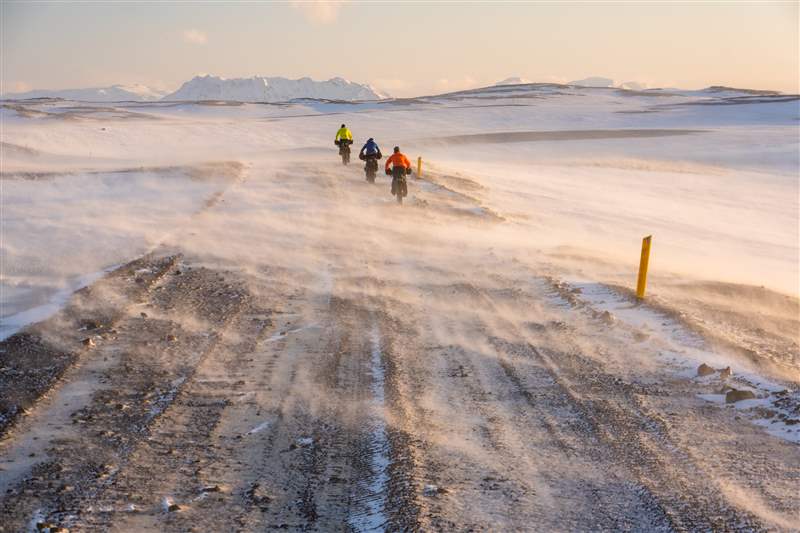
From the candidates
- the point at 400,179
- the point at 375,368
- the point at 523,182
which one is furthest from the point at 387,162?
the point at 375,368

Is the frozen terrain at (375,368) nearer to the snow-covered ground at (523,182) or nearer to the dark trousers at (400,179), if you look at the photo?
the snow-covered ground at (523,182)

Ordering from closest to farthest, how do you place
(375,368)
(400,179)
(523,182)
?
(375,368), (400,179), (523,182)

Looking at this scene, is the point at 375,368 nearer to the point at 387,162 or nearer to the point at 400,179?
the point at 400,179

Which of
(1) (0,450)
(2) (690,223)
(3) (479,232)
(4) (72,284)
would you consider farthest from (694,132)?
(1) (0,450)

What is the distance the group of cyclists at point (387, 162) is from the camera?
19188 mm

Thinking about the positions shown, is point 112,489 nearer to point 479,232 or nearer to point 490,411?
point 490,411

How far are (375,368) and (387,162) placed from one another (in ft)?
40.0

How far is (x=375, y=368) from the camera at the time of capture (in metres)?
7.59

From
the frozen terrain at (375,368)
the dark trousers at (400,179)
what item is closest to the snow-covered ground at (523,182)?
the frozen terrain at (375,368)

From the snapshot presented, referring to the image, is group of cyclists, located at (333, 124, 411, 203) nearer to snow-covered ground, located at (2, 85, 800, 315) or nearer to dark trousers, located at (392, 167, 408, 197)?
dark trousers, located at (392, 167, 408, 197)

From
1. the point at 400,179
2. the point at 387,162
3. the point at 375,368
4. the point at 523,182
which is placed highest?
the point at 387,162

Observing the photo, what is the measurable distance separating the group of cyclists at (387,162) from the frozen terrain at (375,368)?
1.98 ft

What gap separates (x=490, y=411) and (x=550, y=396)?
2.45ft

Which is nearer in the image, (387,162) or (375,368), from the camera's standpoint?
(375,368)
